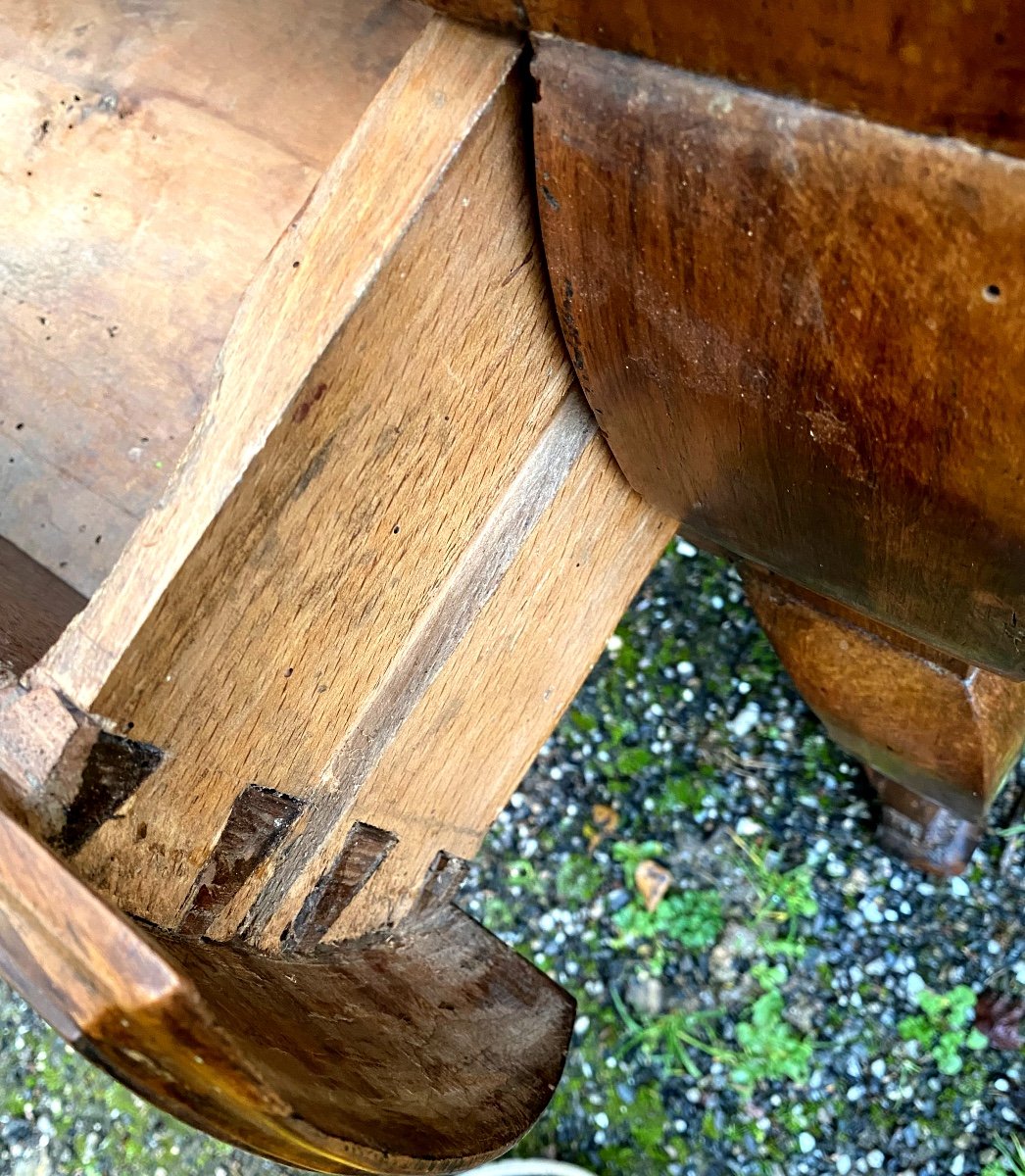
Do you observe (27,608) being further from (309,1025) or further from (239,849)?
(309,1025)

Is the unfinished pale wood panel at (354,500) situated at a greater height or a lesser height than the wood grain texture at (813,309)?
lesser

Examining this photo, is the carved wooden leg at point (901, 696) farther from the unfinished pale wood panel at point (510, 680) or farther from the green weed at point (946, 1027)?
the green weed at point (946, 1027)

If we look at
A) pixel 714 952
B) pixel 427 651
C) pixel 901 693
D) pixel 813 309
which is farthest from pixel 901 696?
pixel 714 952

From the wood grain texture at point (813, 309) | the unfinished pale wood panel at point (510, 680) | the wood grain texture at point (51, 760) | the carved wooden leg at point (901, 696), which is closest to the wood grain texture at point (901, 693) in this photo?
the carved wooden leg at point (901, 696)

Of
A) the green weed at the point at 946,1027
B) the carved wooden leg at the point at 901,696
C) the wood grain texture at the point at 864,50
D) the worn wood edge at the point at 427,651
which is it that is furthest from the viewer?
the green weed at the point at 946,1027

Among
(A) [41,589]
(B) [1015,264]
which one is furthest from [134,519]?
(B) [1015,264]

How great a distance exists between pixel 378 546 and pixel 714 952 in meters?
1.49

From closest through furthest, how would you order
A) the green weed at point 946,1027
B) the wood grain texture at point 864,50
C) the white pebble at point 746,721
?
1. the wood grain texture at point 864,50
2. the green weed at point 946,1027
3. the white pebble at point 746,721

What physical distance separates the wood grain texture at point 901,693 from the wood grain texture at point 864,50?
79cm

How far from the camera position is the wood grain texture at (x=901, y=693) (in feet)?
3.79

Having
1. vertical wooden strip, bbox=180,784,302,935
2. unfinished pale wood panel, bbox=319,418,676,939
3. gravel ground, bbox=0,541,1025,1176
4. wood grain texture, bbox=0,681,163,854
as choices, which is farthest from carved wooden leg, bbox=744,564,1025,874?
wood grain texture, bbox=0,681,163,854

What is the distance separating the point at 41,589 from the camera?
0.88 meters

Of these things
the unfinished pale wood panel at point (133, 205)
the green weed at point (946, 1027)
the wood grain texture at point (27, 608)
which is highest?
the unfinished pale wood panel at point (133, 205)

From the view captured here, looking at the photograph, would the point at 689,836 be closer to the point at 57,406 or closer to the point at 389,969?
the point at 389,969
